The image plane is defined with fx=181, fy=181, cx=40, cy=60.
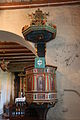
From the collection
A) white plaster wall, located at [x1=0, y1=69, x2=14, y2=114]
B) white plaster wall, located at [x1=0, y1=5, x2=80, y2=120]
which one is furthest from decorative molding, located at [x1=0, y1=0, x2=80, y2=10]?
white plaster wall, located at [x1=0, y1=69, x2=14, y2=114]

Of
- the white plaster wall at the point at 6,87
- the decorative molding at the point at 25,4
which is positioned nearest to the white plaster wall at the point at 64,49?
the decorative molding at the point at 25,4

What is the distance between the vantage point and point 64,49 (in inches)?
205

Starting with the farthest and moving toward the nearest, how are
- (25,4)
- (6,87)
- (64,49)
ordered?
(6,87) → (25,4) → (64,49)

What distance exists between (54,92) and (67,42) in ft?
5.54

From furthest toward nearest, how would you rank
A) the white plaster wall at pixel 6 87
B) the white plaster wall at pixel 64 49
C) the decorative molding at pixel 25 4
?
the white plaster wall at pixel 6 87
the decorative molding at pixel 25 4
the white plaster wall at pixel 64 49

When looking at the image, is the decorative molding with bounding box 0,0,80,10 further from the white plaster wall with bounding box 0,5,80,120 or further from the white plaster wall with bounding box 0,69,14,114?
the white plaster wall with bounding box 0,69,14,114

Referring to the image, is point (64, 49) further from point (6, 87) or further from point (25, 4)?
point (6, 87)

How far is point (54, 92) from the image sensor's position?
4230 mm

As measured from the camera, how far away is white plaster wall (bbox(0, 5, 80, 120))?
→ 4.84 metres

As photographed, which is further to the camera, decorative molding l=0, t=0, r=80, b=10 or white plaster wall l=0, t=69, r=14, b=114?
white plaster wall l=0, t=69, r=14, b=114

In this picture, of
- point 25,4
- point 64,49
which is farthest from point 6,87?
point 64,49

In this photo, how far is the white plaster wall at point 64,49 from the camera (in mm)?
4844

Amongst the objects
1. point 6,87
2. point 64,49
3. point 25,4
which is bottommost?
point 6,87

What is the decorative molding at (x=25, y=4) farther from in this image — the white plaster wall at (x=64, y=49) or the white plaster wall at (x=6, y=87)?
the white plaster wall at (x=6, y=87)
